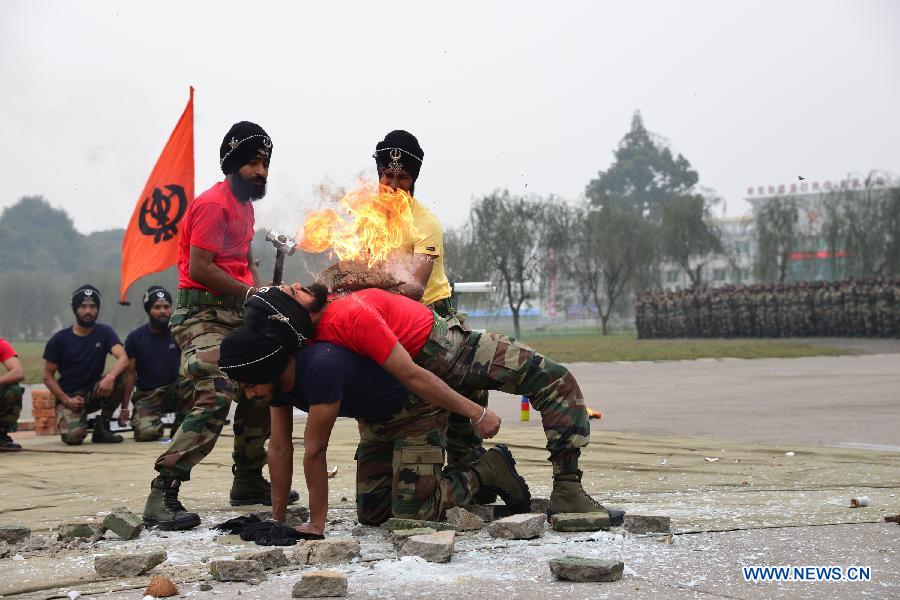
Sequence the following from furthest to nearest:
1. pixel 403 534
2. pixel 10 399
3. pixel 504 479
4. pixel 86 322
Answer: pixel 86 322 < pixel 10 399 < pixel 504 479 < pixel 403 534

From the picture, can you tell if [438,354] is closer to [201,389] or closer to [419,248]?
[419,248]

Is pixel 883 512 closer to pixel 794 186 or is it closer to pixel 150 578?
pixel 150 578

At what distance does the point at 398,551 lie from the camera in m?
4.58

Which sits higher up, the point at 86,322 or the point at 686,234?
the point at 686,234

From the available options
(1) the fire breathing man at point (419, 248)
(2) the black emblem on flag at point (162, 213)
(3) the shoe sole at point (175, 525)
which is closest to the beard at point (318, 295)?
(1) the fire breathing man at point (419, 248)

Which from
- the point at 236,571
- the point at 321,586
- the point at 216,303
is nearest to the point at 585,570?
the point at 321,586

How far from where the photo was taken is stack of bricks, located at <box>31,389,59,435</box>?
1177 cm

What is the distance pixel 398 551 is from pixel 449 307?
1859 mm

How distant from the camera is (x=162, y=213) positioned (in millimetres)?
12547

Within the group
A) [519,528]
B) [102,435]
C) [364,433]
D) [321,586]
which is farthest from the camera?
[102,435]

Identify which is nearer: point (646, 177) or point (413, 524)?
point (413, 524)

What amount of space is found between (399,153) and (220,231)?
42.4 inches

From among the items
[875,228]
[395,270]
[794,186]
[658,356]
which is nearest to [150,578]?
[395,270]

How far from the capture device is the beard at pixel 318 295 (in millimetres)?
5121
